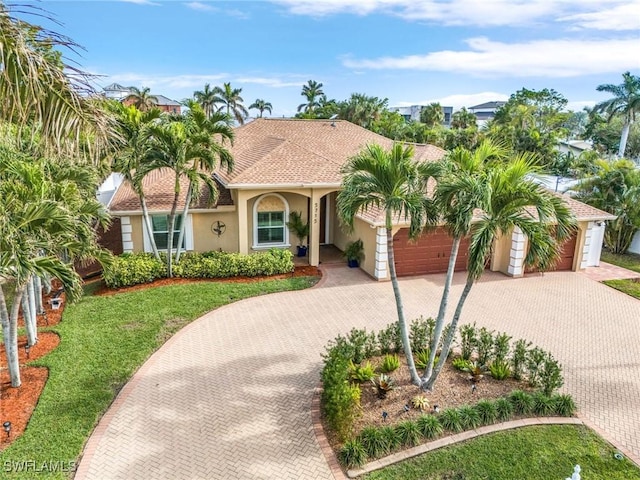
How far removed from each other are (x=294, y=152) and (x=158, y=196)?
631cm

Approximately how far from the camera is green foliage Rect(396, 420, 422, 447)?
8.26 meters

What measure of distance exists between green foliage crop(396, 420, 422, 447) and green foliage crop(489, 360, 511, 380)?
2.99 metres

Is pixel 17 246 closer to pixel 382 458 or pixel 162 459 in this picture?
pixel 162 459

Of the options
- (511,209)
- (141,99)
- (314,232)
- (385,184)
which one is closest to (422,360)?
(511,209)

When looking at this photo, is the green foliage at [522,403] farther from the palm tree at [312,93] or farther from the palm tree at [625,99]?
the palm tree at [312,93]

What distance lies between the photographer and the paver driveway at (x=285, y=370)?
798 centimetres

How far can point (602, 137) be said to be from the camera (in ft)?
209

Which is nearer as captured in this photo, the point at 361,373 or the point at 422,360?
the point at 361,373

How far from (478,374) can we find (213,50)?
19.9m

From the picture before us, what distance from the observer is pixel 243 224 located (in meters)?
A: 18.4

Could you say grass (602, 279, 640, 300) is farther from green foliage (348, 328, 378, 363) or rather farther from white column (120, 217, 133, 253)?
white column (120, 217, 133, 253)

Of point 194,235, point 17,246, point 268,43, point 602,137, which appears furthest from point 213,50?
point 602,137

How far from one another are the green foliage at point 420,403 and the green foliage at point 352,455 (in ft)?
5.93

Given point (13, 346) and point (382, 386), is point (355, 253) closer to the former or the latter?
point (382, 386)
